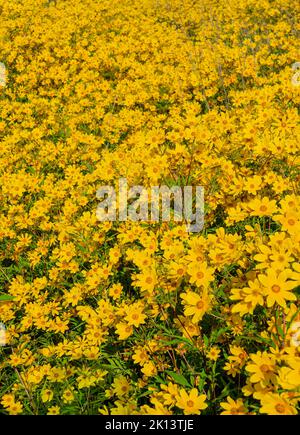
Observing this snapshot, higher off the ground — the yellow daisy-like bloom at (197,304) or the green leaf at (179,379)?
the yellow daisy-like bloom at (197,304)

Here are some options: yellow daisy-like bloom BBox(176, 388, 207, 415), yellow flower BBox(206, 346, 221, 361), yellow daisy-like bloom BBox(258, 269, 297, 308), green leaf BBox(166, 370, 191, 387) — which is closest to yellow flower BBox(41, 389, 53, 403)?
green leaf BBox(166, 370, 191, 387)

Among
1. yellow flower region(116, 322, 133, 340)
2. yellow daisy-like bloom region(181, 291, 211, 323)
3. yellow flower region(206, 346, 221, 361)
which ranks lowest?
yellow flower region(206, 346, 221, 361)

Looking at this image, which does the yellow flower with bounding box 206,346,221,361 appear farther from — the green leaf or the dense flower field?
the green leaf

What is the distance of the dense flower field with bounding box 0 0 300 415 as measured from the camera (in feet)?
7.20

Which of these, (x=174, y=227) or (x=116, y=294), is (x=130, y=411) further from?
(x=174, y=227)

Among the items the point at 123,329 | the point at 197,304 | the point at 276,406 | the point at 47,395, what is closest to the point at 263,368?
the point at 276,406

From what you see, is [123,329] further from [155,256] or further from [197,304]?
[197,304]

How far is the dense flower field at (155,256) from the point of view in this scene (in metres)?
2.19

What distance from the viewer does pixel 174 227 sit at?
3.63 metres

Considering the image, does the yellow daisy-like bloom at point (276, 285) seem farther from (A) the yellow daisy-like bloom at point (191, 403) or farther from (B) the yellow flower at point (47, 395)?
(B) the yellow flower at point (47, 395)

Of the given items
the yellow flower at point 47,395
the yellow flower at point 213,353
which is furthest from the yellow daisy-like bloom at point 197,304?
the yellow flower at point 47,395

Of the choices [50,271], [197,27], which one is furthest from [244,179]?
[197,27]

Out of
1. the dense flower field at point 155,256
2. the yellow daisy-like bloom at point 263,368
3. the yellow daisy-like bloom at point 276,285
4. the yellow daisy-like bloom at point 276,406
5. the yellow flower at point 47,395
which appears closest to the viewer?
the yellow daisy-like bloom at point 276,406

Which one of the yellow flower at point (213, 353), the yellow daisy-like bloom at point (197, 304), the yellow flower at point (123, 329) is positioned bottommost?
the yellow flower at point (213, 353)
